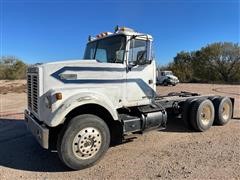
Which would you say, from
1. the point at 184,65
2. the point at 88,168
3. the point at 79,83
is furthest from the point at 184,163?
the point at 184,65

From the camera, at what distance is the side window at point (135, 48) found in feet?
19.6

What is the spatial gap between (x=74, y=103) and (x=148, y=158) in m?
1.92

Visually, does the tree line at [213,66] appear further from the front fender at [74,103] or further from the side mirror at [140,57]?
the front fender at [74,103]

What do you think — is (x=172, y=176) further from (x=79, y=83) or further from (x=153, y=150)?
(x=79, y=83)

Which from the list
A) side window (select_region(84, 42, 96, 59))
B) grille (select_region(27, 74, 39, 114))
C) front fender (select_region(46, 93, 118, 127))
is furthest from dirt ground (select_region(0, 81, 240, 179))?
side window (select_region(84, 42, 96, 59))

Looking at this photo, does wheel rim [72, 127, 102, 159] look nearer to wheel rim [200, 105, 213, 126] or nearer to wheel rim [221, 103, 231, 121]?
wheel rim [200, 105, 213, 126]

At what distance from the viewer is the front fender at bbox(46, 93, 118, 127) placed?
4.76 m

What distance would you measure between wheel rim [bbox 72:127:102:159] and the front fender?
46 cm

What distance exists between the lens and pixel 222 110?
8.30 metres

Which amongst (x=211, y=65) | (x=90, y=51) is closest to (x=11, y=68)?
(x=211, y=65)

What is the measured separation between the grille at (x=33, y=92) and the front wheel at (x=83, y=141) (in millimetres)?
959

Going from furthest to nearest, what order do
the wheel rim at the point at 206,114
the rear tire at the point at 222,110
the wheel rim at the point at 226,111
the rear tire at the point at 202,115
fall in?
the wheel rim at the point at 226,111 < the rear tire at the point at 222,110 < the wheel rim at the point at 206,114 < the rear tire at the point at 202,115

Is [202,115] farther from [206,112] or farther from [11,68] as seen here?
[11,68]

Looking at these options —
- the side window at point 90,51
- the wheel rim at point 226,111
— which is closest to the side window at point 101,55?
the side window at point 90,51
